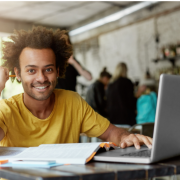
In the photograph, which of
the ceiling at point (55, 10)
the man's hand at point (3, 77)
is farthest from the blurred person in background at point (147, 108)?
the man's hand at point (3, 77)

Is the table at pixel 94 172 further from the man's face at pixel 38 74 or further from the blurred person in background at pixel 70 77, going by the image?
the blurred person in background at pixel 70 77

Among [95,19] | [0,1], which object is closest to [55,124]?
[0,1]

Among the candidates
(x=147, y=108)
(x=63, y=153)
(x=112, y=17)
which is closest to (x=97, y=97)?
(x=147, y=108)

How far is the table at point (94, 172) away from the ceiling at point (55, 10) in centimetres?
496

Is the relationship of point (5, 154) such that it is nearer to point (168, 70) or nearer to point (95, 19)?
point (168, 70)

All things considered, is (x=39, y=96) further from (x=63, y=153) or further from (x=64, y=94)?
(x=63, y=153)

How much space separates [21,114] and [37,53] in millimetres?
338

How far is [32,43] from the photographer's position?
1504mm

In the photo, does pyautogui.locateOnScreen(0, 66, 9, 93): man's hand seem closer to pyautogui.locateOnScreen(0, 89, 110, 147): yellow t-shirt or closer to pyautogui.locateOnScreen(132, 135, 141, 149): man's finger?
pyautogui.locateOnScreen(0, 89, 110, 147): yellow t-shirt

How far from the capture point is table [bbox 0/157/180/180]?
1.98ft

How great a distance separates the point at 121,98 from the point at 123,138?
3.27 meters

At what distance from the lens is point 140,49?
5.25m

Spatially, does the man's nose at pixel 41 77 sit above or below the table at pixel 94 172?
above

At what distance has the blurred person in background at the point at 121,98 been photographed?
14.5 feet
